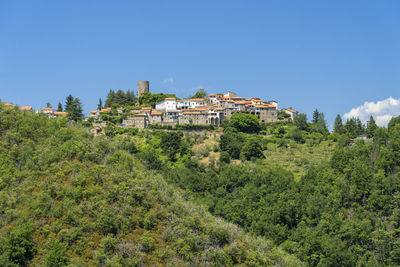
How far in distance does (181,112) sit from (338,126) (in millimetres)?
32451

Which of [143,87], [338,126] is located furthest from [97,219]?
[143,87]

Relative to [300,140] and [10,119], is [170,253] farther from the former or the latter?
[300,140]

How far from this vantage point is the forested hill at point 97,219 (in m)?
38.8

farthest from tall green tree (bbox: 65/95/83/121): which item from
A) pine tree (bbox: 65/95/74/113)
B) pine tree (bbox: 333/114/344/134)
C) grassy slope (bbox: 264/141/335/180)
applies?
pine tree (bbox: 333/114/344/134)

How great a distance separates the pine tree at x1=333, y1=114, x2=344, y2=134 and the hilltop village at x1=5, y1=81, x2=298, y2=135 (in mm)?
9307

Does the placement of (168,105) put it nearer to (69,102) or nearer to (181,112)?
(181,112)

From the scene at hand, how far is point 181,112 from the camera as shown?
9525cm

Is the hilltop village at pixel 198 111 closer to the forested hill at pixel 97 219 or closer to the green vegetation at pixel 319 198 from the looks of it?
the green vegetation at pixel 319 198

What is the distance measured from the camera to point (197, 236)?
4153 centimetres

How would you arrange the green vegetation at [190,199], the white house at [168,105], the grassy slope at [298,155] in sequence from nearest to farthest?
the green vegetation at [190,199], the grassy slope at [298,155], the white house at [168,105]

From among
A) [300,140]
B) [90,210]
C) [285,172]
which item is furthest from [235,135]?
[90,210]

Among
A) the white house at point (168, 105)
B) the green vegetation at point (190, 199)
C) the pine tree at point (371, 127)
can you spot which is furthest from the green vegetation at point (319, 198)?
the white house at point (168, 105)

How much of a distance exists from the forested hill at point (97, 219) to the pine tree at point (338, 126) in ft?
168

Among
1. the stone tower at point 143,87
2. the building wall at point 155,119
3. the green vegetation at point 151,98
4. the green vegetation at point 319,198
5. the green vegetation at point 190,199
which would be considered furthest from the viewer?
the stone tower at point 143,87
